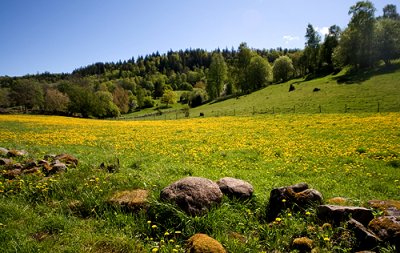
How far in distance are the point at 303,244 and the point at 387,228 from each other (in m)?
1.75

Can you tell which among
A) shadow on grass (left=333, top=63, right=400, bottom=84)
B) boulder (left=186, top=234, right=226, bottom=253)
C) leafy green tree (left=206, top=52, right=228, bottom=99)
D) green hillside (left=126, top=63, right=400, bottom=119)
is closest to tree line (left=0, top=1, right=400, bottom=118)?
leafy green tree (left=206, top=52, right=228, bottom=99)

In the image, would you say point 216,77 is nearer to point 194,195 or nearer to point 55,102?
point 55,102

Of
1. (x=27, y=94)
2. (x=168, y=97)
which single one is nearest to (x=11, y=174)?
(x=27, y=94)

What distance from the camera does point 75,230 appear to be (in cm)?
660

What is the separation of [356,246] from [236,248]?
2.50m

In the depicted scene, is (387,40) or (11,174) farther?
(387,40)

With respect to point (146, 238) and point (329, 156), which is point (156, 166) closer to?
point (146, 238)

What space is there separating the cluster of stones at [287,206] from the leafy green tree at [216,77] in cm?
9658

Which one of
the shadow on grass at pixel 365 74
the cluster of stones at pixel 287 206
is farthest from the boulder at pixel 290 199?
the shadow on grass at pixel 365 74

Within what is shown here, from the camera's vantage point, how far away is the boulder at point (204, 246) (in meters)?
5.45

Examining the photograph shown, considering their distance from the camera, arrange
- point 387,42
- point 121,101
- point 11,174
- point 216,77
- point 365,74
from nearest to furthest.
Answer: point 11,174 < point 365,74 < point 387,42 < point 216,77 < point 121,101

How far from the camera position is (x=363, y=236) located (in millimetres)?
5684

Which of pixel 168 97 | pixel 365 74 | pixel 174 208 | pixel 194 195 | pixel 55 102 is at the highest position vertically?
pixel 55 102

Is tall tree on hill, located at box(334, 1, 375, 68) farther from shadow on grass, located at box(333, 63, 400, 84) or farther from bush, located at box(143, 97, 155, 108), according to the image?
bush, located at box(143, 97, 155, 108)
